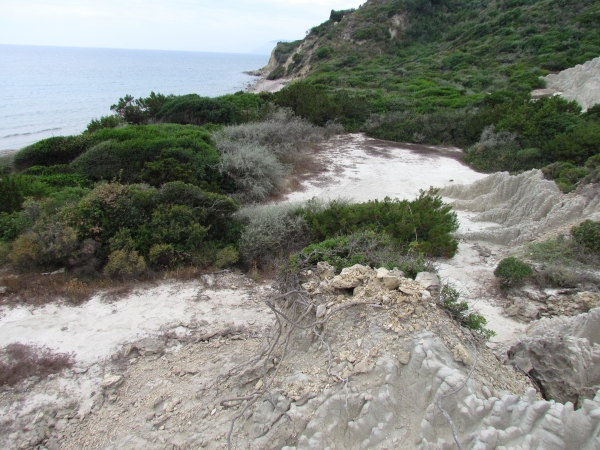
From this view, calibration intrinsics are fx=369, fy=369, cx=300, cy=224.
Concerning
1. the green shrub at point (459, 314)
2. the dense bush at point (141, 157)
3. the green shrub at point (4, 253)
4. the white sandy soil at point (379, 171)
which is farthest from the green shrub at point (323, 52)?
the green shrub at point (459, 314)

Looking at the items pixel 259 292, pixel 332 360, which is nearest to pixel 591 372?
pixel 332 360

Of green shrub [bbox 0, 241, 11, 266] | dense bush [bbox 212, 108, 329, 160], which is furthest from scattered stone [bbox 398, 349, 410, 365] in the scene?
Result: dense bush [bbox 212, 108, 329, 160]

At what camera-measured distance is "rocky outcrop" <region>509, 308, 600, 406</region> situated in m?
3.71

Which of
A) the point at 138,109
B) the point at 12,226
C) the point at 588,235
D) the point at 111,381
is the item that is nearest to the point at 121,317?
the point at 111,381

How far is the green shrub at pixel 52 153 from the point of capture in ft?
49.2

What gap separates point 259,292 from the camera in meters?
7.38

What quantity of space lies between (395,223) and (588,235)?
12.7 feet

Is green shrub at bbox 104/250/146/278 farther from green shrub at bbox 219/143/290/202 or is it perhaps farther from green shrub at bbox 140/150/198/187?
green shrub at bbox 219/143/290/202

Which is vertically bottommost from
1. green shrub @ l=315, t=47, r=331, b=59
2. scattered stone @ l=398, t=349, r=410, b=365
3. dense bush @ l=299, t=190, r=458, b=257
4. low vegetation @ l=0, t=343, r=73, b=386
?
low vegetation @ l=0, t=343, r=73, b=386

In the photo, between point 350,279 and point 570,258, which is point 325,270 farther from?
point 570,258

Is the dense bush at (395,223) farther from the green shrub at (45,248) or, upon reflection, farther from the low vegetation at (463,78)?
the green shrub at (45,248)

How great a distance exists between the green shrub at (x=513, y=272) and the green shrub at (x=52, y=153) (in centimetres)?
1528

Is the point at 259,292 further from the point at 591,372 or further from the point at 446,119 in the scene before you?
the point at 446,119

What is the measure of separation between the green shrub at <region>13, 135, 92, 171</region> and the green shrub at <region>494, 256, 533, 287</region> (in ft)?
50.1
